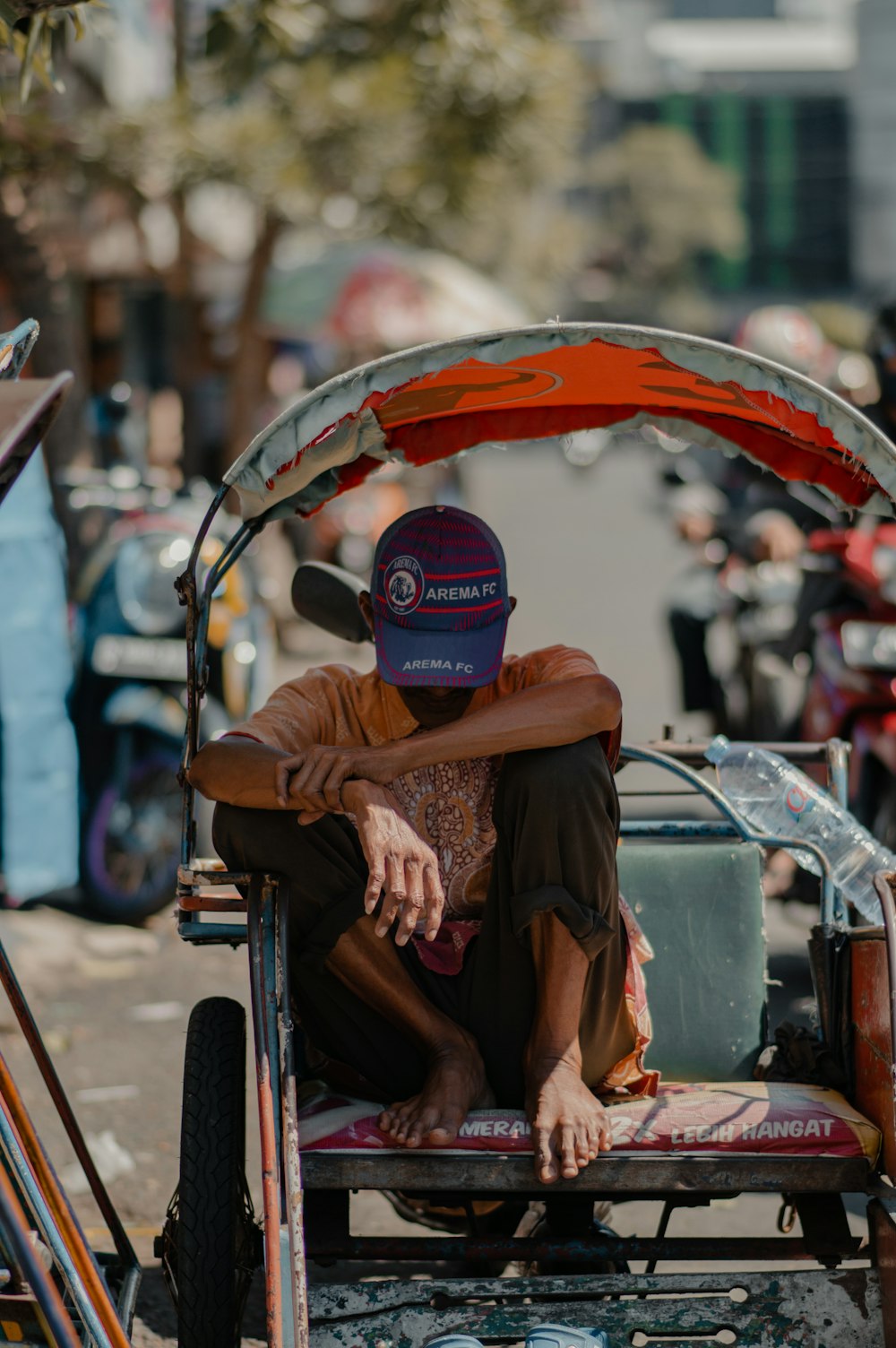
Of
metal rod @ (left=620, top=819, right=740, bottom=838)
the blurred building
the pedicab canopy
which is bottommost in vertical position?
metal rod @ (left=620, top=819, right=740, bottom=838)

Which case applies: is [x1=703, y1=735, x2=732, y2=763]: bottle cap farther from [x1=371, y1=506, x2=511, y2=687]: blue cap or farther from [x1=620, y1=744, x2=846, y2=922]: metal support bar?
[x1=371, y1=506, x2=511, y2=687]: blue cap

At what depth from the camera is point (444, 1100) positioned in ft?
9.57

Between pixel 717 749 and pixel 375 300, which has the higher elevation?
pixel 375 300

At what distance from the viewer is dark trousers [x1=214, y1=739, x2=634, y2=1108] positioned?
2.88 metres

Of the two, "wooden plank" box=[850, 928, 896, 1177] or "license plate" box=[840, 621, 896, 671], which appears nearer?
"wooden plank" box=[850, 928, 896, 1177]

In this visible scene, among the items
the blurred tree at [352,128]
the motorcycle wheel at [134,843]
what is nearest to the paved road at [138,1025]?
the motorcycle wheel at [134,843]

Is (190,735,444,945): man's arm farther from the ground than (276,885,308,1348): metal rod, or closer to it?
farther from the ground

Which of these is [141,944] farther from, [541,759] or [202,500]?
[541,759]

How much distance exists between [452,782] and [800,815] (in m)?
0.98

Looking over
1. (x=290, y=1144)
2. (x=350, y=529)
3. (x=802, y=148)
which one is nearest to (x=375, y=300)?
(x=350, y=529)

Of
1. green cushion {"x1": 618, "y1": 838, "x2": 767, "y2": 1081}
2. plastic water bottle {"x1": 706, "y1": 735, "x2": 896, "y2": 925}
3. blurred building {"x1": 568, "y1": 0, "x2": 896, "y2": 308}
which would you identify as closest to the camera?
green cushion {"x1": 618, "y1": 838, "x2": 767, "y2": 1081}

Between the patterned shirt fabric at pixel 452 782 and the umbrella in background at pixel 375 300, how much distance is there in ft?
36.8

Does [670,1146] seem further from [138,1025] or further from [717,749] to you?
[138,1025]

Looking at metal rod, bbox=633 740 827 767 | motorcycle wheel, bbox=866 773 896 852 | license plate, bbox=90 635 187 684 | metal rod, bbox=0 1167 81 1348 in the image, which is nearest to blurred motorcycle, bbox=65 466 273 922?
license plate, bbox=90 635 187 684
